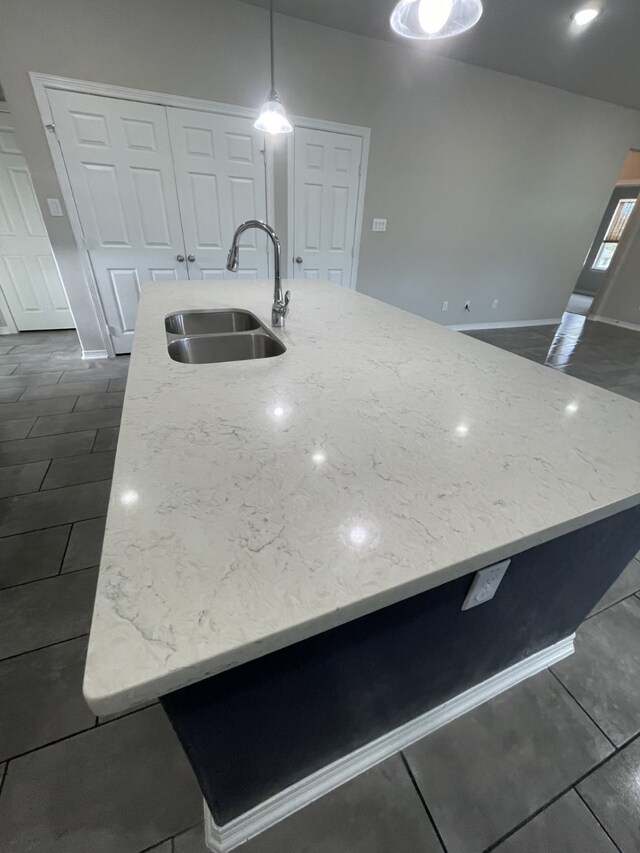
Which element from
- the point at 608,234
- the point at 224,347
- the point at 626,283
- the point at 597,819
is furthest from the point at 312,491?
the point at 608,234

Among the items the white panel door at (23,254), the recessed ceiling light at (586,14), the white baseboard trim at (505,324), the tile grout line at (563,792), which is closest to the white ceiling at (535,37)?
the recessed ceiling light at (586,14)

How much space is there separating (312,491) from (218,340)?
104 cm

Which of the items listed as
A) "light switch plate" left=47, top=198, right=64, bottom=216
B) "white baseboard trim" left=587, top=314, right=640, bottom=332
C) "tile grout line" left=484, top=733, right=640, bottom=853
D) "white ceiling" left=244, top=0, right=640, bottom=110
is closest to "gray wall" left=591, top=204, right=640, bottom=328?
"white baseboard trim" left=587, top=314, right=640, bottom=332

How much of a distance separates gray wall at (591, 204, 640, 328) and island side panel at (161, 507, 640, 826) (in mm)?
6292

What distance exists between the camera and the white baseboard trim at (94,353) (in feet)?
11.2

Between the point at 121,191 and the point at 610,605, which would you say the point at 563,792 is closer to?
the point at 610,605

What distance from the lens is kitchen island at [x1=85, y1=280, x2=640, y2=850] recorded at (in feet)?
1.34

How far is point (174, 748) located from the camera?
96 cm

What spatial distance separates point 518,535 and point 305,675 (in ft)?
Answer: 1.39

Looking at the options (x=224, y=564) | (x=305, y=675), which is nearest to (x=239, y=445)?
(x=224, y=564)

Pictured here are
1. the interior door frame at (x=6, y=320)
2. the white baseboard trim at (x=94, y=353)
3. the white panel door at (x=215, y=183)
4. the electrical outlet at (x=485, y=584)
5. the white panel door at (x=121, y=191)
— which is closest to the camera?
the electrical outlet at (x=485, y=584)

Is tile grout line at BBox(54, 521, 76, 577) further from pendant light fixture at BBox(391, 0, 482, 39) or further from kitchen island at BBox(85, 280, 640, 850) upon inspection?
pendant light fixture at BBox(391, 0, 482, 39)

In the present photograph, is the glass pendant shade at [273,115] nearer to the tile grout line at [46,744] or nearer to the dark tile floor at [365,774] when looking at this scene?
the dark tile floor at [365,774]

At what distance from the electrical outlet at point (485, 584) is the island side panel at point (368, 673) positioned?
18mm
